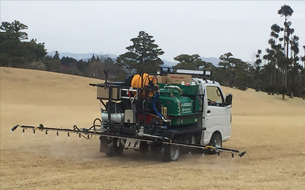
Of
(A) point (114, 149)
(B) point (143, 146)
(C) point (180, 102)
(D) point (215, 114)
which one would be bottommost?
(A) point (114, 149)

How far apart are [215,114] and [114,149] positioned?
3126 mm

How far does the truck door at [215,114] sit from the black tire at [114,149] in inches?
96.4

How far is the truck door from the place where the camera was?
11508mm

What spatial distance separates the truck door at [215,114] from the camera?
11.5m

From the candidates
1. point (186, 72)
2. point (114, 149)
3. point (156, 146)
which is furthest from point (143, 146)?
point (186, 72)

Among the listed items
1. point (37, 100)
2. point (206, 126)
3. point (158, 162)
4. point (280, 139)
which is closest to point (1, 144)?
point (158, 162)

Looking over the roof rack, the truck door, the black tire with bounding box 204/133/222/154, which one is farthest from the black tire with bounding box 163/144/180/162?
the roof rack

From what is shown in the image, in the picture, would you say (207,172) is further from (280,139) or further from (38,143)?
(280,139)

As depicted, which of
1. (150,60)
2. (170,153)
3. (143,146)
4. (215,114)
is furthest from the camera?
(150,60)

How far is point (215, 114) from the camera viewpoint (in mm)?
11852

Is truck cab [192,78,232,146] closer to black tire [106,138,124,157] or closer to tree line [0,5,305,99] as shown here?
black tire [106,138,124,157]

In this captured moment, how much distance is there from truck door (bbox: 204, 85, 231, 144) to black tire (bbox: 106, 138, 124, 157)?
2.45 m

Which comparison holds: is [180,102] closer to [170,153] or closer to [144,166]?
[170,153]

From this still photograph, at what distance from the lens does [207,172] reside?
925 centimetres
